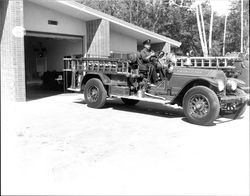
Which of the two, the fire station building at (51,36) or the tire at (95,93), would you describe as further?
the fire station building at (51,36)

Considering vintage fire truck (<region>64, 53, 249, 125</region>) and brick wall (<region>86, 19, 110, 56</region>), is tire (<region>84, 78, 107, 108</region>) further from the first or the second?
brick wall (<region>86, 19, 110, 56</region>)

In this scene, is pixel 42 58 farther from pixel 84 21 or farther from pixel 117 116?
pixel 117 116

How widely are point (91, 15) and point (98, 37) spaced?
3.66ft

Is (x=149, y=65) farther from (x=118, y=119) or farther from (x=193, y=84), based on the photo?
(x=118, y=119)

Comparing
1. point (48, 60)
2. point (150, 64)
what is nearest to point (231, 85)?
point (150, 64)

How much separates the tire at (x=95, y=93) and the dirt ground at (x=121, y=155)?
122 centimetres

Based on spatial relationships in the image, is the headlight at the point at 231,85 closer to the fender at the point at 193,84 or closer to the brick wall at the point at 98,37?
the fender at the point at 193,84

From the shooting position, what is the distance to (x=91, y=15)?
16078mm

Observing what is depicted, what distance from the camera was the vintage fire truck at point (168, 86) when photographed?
29.3 ft

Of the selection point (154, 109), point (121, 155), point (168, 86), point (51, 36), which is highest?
point (51, 36)

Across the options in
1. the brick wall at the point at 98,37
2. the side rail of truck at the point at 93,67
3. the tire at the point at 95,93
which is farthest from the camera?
the brick wall at the point at 98,37

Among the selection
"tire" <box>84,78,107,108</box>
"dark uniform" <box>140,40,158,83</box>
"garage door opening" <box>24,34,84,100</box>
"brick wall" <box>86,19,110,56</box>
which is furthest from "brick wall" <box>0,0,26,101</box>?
"brick wall" <box>86,19,110,56</box>

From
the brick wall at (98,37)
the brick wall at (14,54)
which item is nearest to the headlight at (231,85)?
the brick wall at (14,54)

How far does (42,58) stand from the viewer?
885 inches
